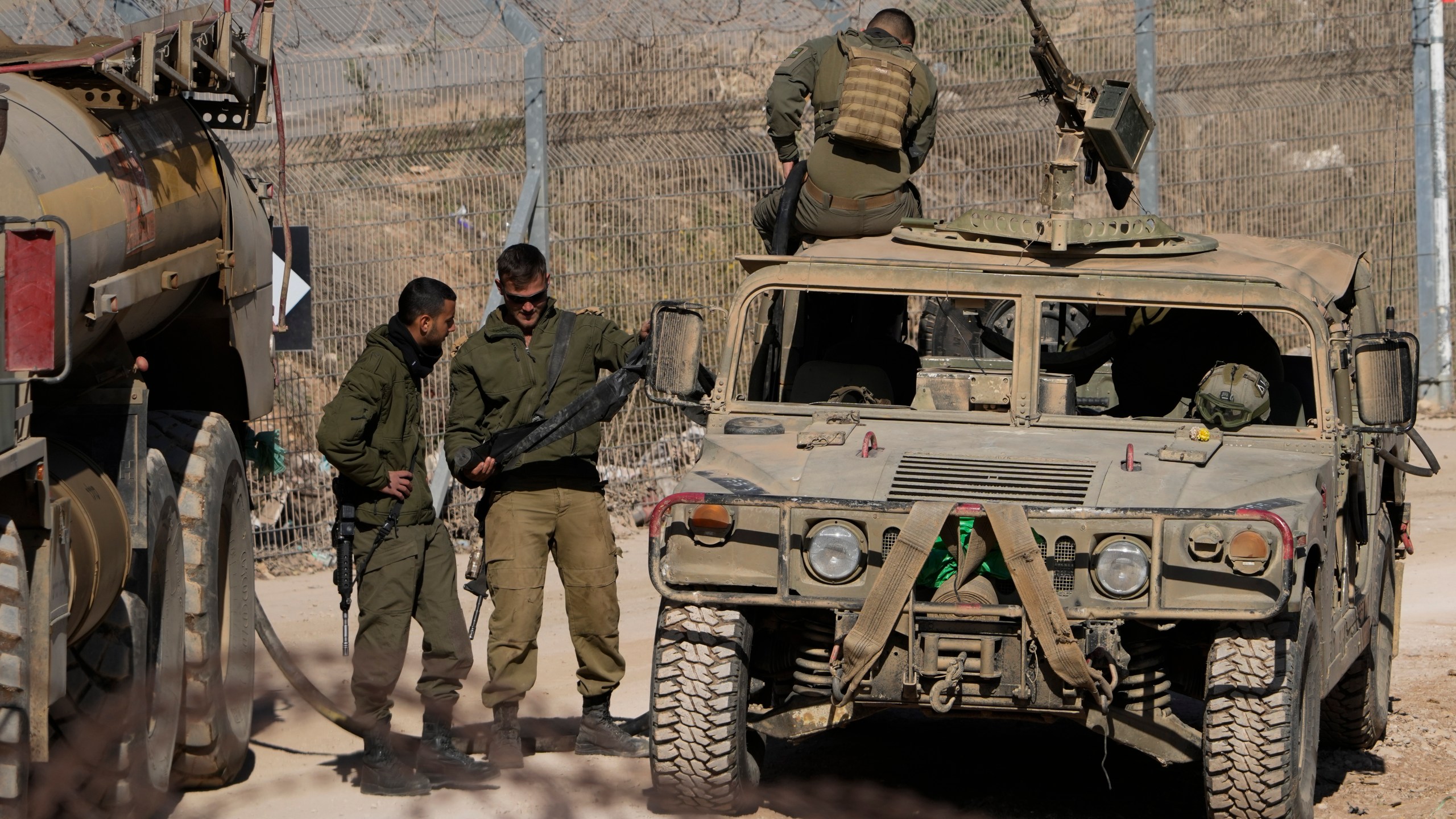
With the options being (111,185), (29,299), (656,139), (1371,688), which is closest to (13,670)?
(29,299)

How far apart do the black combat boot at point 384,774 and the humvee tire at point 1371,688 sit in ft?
11.0

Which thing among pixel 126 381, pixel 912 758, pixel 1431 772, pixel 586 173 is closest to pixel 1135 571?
pixel 912 758

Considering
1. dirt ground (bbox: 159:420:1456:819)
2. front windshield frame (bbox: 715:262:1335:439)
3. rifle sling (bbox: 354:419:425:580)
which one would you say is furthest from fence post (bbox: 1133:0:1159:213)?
rifle sling (bbox: 354:419:425:580)

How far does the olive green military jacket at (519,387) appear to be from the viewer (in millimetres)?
7074

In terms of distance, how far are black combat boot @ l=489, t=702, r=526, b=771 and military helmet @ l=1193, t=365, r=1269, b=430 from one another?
2690mm

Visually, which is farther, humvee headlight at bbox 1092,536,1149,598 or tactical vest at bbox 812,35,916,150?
tactical vest at bbox 812,35,916,150

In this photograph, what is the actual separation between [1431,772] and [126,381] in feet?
15.8

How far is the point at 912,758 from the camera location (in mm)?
6949

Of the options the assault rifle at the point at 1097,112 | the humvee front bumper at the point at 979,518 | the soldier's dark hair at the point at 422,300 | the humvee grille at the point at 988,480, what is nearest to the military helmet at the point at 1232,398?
the humvee grille at the point at 988,480

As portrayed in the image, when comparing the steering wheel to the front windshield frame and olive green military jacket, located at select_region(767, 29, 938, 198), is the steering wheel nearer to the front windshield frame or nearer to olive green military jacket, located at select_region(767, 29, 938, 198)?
the front windshield frame

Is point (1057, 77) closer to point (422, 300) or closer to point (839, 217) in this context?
point (839, 217)

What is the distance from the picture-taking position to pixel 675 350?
21.6 ft

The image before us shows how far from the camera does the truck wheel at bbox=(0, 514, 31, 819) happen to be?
4.60m

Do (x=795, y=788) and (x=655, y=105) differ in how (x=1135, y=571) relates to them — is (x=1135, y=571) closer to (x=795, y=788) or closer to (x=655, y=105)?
(x=795, y=788)
